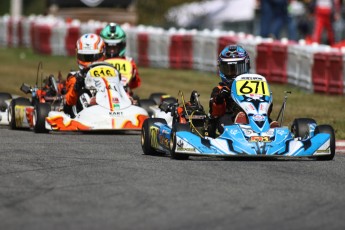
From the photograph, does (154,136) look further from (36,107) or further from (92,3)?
(92,3)

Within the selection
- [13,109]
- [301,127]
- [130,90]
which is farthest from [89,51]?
[301,127]

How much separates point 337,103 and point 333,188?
9320mm

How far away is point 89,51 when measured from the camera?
14891 millimetres

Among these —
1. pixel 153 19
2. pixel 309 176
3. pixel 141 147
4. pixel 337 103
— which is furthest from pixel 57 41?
pixel 309 176

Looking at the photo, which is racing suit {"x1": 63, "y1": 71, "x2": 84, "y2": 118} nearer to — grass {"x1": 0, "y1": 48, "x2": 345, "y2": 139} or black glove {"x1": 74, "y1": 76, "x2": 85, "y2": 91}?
black glove {"x1": 74, "y1": 76, "x2": 85, "y2": 91}

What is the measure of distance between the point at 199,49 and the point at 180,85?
311 cm

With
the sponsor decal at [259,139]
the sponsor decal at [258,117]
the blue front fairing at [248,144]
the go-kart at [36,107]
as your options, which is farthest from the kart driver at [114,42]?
the sponsor decal at [259,139]

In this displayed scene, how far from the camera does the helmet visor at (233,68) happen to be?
11641mm

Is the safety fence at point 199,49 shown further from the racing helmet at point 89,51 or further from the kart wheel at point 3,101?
the kart wheel at point 3,101

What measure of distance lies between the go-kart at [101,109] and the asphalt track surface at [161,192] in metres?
2.11

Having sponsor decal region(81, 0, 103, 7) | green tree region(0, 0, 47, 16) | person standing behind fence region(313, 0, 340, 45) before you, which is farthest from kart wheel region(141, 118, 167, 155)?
green tree region(0, 0, 47, 16)

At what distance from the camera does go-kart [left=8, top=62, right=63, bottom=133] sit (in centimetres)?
1414

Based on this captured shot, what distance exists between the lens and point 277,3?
25.0m

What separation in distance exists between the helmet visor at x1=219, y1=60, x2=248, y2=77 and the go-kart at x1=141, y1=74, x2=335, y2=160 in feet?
1.43
